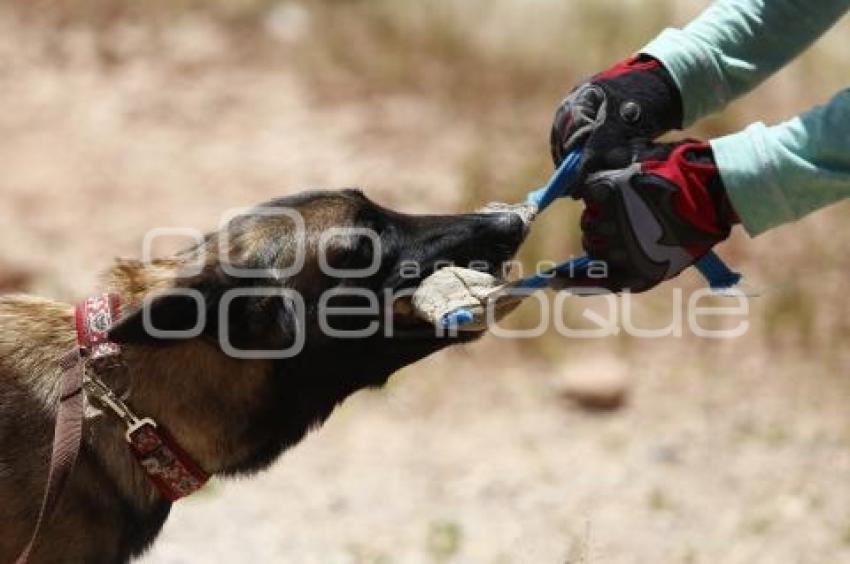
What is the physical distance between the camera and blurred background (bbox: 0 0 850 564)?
5.51 meters

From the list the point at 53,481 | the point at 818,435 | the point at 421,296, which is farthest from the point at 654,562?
Result: the point at 53,481

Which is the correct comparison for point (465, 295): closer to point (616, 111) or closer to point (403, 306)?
point (403, 306)

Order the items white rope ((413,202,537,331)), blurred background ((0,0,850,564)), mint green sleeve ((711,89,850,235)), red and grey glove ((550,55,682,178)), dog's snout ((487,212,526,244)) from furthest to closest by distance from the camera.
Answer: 1. blurred background ((0,0,850,564))
2. dog's snout ((487,212,526,244))
3. white rope ((413,202,537,331))
4. red and grey glove ((550,55,682,178))
5. mint green sleeve ((711,89,850,235))

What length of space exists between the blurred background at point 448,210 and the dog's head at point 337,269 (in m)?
1.03

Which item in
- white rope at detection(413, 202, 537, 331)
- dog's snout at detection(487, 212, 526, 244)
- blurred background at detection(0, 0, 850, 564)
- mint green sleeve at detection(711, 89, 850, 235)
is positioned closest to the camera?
mint green sleeve at detection(711, 89, 850, 235)

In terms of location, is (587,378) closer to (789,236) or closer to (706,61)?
(789,236)

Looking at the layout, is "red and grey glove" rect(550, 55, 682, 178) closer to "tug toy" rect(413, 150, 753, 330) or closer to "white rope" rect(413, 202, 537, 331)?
"tug toy" rect(413, 150, 753, 330)

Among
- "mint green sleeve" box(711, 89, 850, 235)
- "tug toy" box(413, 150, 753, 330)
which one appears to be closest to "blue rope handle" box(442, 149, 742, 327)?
"tug toy" box(413, 150, 753, 330)

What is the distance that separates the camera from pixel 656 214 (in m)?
3.17

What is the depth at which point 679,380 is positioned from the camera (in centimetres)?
674

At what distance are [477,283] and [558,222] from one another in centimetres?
376

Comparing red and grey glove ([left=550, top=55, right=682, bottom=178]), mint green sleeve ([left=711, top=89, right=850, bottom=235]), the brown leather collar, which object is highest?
red and grey glove ([left=550, top=55, right=682, bottom=178])

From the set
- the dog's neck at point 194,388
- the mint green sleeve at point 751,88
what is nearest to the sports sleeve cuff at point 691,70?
the mint green sleeve at point 751,88

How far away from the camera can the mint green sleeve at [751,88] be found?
3.14 meters
